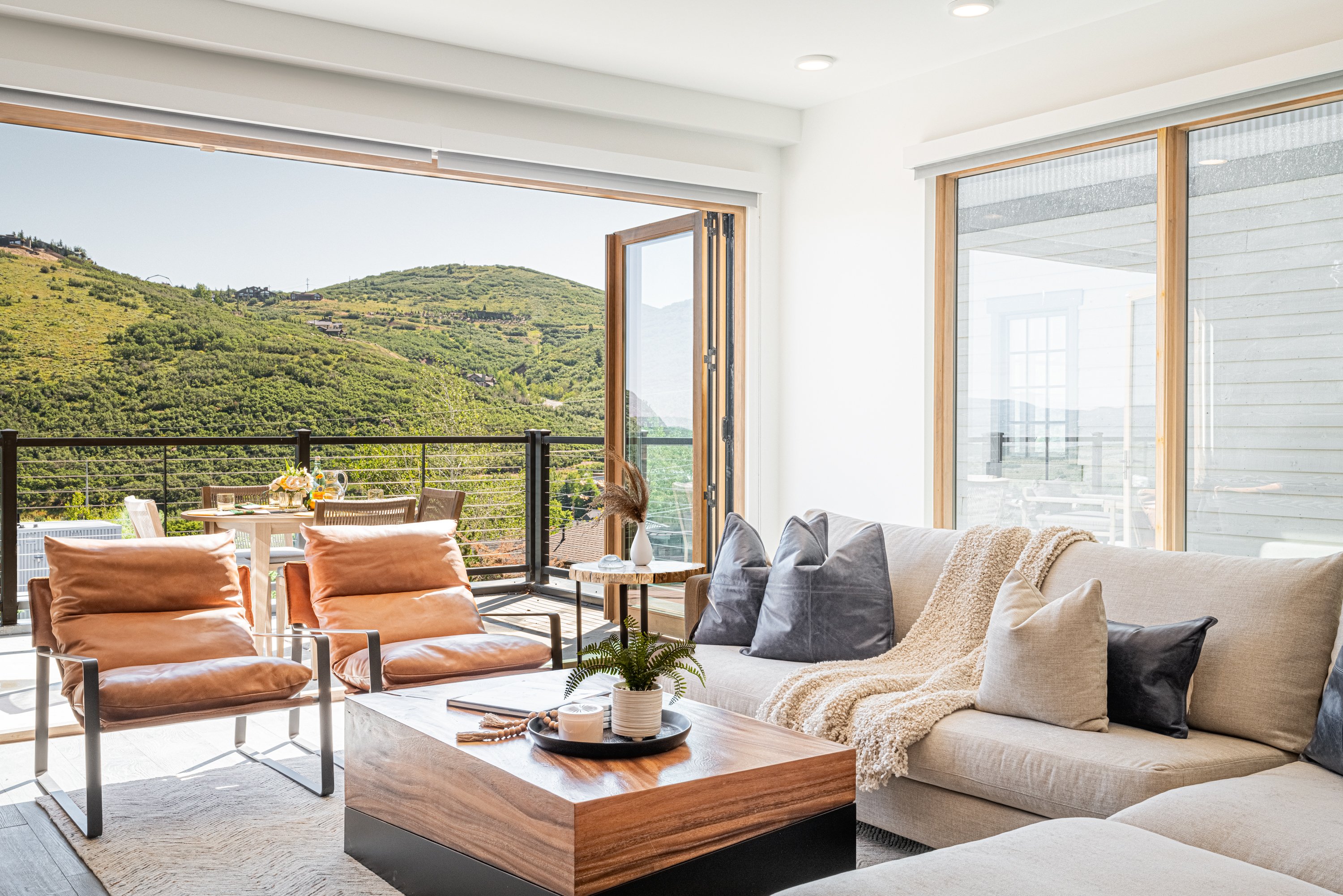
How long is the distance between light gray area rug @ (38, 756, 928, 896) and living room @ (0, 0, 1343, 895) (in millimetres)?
20

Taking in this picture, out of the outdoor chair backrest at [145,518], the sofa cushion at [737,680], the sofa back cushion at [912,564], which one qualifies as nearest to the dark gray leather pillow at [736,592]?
the sofa cushion at [737,680]

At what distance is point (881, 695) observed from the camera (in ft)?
9.93

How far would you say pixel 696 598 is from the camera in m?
4.01

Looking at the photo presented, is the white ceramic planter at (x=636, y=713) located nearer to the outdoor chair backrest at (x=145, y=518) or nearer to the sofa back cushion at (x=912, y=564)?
the sofa back cushion at (x=912, y=564)

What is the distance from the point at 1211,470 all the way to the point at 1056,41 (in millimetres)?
1792

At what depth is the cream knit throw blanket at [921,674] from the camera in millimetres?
2809

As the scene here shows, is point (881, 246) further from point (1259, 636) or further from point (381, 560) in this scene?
point (1259, 636)

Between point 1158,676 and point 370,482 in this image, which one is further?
point 370,482

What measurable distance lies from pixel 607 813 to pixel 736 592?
1776 millimetres

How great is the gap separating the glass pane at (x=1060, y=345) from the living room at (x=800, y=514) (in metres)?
0.02

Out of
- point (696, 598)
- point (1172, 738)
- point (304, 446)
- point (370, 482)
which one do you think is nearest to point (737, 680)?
point (696, 598)

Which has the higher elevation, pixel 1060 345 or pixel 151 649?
pixel 1060 345

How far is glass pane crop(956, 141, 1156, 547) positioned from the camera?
4.05 meters

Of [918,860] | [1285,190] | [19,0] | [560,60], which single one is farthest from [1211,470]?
[19,0]
